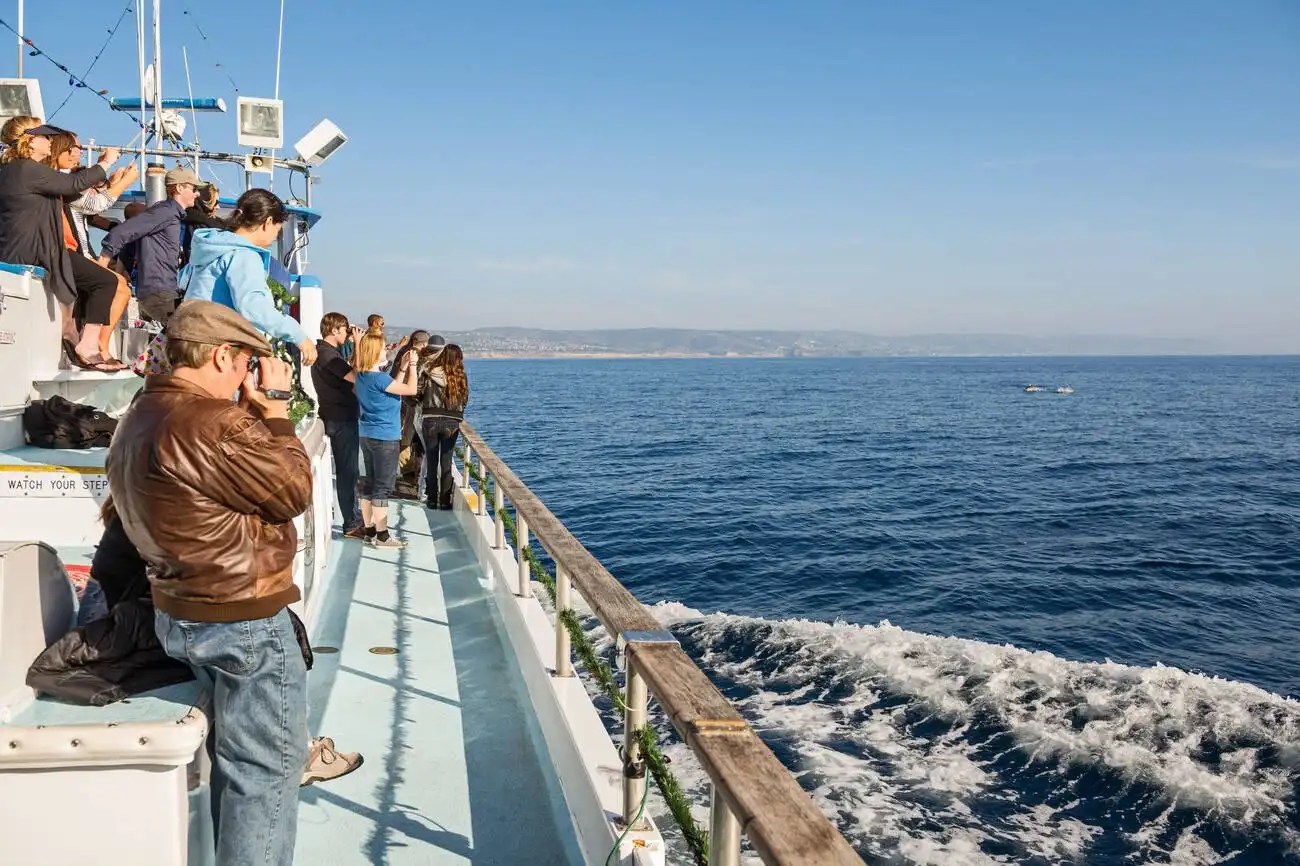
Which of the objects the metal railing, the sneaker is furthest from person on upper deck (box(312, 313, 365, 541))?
the metal railing

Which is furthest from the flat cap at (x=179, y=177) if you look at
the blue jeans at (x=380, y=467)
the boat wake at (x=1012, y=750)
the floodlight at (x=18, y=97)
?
the floodlight at (x=18, y=97)

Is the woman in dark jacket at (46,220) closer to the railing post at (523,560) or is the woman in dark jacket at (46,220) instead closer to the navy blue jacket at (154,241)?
the navy blue jacket at (154,241)

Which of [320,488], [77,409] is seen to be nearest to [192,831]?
[320,488]

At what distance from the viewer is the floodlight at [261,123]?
13227 millimetres

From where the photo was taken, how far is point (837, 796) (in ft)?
25.9

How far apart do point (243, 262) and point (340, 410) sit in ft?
13.1

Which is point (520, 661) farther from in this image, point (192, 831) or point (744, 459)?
point (744, 459)

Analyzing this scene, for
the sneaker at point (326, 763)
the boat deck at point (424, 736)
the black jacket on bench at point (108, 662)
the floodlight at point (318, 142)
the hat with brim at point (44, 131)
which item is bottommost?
the boat deck at point (424, 736)

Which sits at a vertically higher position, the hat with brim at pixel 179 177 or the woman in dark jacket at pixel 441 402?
the hat with brim at pixel 179 177

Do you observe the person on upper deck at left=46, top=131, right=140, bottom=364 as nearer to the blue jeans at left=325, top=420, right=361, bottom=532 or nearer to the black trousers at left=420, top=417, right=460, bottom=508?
the blue jeans at left=325, top=420, right=361, bottom=532

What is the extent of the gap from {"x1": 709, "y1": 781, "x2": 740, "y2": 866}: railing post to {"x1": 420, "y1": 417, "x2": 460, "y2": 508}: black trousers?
7.57m

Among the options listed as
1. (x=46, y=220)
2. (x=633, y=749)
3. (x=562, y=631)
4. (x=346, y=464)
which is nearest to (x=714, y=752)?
(x=633, y=749)

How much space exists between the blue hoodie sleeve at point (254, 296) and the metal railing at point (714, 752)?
1.61m

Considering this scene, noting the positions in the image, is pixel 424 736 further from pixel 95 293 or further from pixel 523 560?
pixel 95 293
